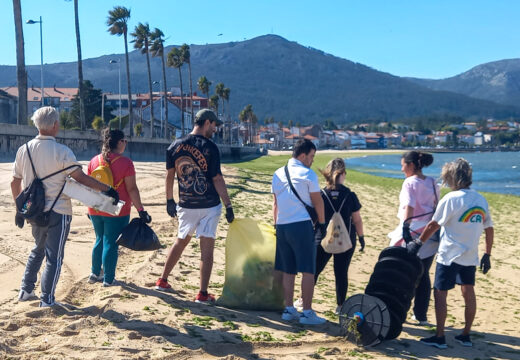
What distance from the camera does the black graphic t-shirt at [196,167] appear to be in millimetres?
6195

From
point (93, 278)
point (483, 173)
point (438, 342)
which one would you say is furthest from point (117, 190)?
point (483, 173)

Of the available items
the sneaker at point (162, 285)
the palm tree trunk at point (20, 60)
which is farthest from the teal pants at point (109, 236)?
the palm tree trunk at point (20, 60)

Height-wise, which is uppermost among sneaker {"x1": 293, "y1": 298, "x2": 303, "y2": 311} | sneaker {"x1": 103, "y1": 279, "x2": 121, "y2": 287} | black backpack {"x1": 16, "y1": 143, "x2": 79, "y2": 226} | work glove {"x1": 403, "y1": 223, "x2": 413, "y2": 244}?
black backpack {"x1": 16, "y1": 143, "x2": 79, "y2": 226}

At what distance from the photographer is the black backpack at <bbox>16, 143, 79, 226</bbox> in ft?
18.0

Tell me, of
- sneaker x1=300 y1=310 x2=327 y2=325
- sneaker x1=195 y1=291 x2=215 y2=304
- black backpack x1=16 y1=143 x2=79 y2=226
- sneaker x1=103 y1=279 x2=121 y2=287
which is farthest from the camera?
sneaker x1=103 y1=279 x2=121 y2=287

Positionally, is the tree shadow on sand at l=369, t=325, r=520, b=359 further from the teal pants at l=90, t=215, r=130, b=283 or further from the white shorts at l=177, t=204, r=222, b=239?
the teal pants at l=90, t=215, r=130, b=283

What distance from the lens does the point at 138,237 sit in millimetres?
6316

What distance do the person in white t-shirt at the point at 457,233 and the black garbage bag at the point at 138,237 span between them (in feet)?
8.67

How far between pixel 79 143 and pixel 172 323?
29852 mm

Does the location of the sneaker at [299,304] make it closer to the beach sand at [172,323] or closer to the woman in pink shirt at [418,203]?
the beach sand at [172,323]

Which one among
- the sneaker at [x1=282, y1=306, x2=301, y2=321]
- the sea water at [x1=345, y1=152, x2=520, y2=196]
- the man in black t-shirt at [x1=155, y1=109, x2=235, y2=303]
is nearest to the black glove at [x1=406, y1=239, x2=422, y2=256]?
the sneaker at [x1=282, y1=306, x2=301, y2=321]

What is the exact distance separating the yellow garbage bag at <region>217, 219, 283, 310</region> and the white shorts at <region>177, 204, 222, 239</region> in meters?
→ 0.28

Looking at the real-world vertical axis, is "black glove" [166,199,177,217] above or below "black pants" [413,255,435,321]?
above

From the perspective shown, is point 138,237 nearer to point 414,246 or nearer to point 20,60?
point 414,246
